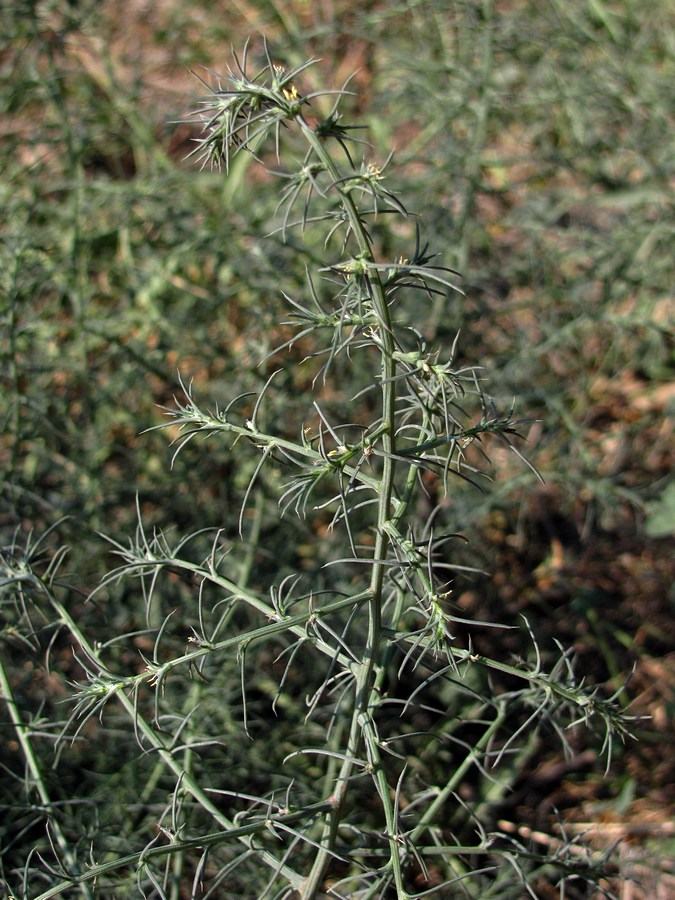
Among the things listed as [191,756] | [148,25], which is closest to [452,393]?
[191,756]

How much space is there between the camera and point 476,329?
2.82m

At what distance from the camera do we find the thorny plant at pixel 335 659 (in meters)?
1.17

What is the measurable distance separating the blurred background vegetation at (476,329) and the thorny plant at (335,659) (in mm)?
175

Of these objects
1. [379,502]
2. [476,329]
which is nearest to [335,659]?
[379,502]

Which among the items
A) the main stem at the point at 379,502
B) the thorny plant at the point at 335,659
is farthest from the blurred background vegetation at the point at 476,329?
the main stem at the point at 379,502

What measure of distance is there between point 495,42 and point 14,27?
54.5 inches

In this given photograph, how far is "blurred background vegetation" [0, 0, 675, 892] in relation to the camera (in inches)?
93.0

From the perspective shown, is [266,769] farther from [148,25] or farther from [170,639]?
[148,25]

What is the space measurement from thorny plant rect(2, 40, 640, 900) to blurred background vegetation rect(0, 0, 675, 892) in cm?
18

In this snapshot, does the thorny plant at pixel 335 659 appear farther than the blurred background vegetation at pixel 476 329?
No

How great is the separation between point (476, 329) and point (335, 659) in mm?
1707

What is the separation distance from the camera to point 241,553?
234cm

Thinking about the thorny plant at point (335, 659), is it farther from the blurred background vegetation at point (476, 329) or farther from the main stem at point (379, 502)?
the blurred background vegetation at point (476, 329)

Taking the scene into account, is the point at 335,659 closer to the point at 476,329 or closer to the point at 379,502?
the point at 379,502
